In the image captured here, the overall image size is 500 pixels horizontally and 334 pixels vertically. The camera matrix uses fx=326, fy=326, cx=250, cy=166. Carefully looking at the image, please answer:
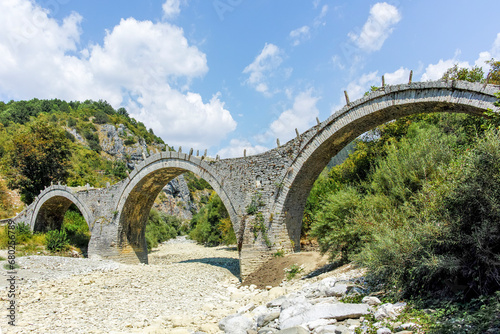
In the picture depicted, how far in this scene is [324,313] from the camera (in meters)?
4.50

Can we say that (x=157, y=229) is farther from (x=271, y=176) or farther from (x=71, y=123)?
(x=71, y=123)

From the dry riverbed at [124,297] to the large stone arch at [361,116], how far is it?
10.1 ft

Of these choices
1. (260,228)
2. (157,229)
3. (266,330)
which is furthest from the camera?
(157,229)

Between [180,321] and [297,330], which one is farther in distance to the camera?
[180,321]

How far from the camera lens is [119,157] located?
5603 cm

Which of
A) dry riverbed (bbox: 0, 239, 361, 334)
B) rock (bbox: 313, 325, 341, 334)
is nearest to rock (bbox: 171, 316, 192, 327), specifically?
dry riverbed (bbox: 0, 239, 361, 334)

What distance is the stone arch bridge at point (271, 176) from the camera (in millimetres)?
7953

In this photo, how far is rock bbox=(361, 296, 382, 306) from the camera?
466cm

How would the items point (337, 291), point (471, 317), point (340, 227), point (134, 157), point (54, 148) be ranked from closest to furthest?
1. point (471, 317)
2. point (337, 291)
3. point (340, 227)
4. point (54, 148)
5. point (134, 157)

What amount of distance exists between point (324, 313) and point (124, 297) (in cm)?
648

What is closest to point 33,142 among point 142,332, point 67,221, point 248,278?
point 67,221

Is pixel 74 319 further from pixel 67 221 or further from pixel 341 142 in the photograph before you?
pixel 67 221

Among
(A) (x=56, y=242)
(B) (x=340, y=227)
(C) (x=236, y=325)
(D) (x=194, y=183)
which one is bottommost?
(C) (x=236, y=325)

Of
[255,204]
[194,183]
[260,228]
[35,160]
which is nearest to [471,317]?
[260,228]
